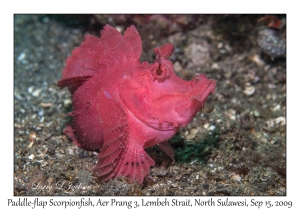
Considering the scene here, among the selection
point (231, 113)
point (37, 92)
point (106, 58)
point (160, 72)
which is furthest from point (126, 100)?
point (37, 92)

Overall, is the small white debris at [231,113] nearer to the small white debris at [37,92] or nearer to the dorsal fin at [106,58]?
the dorsal fin at [106,58]

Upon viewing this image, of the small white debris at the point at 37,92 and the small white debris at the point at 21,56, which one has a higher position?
the small white debris at the point at 21,56

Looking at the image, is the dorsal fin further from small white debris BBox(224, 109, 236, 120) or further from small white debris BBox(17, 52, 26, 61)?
small white debris BBox(17, 52, 26, 61)

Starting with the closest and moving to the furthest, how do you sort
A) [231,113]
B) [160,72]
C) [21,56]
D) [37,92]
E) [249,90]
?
[160,72], [231,113], [249,90], [37,92], [21,56]

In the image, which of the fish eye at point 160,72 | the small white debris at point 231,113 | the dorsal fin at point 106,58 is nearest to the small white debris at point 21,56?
the dorsal fin at point 106,58

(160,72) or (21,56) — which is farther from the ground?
(21,56)

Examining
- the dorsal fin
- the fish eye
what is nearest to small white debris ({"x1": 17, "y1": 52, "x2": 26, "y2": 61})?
the dorsal fin

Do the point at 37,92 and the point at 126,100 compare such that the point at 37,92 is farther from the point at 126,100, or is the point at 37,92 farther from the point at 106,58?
the point at 126,100
